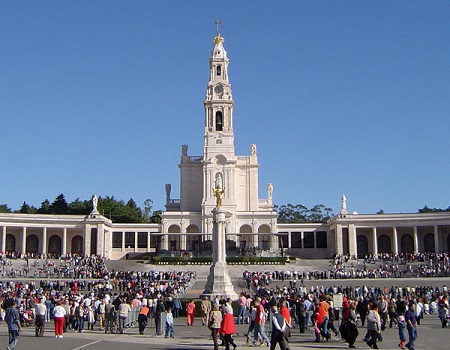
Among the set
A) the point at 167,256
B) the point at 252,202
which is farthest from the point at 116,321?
the point at 252,202

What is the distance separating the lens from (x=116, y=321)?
2505 cm

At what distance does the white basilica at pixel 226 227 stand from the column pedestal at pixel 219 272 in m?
42.7

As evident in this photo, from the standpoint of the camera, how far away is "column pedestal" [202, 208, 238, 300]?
1350 inches

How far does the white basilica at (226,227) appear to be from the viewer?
8362cm

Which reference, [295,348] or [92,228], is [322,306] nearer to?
[295,348]

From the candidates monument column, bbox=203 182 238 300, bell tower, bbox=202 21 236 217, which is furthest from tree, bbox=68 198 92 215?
monument column, bbox=203 182 238 300

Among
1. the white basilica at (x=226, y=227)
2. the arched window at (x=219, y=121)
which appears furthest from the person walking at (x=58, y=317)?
the arched window at (x=219, y=121)

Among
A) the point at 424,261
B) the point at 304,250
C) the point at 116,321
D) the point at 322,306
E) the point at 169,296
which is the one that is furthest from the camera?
the point at 304,250

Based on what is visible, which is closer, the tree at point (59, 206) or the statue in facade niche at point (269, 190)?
the statue in facade niche at point (269, 190)

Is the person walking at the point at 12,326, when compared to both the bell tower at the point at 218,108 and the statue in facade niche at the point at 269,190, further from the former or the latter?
the statue in facade niche at the point at 269,190

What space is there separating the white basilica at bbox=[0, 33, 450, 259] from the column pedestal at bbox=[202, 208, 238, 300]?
42709 mm

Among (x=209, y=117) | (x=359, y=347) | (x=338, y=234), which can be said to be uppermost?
(x=209, y=117)

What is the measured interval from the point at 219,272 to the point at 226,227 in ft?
165

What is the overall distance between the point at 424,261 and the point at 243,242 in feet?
79.9
